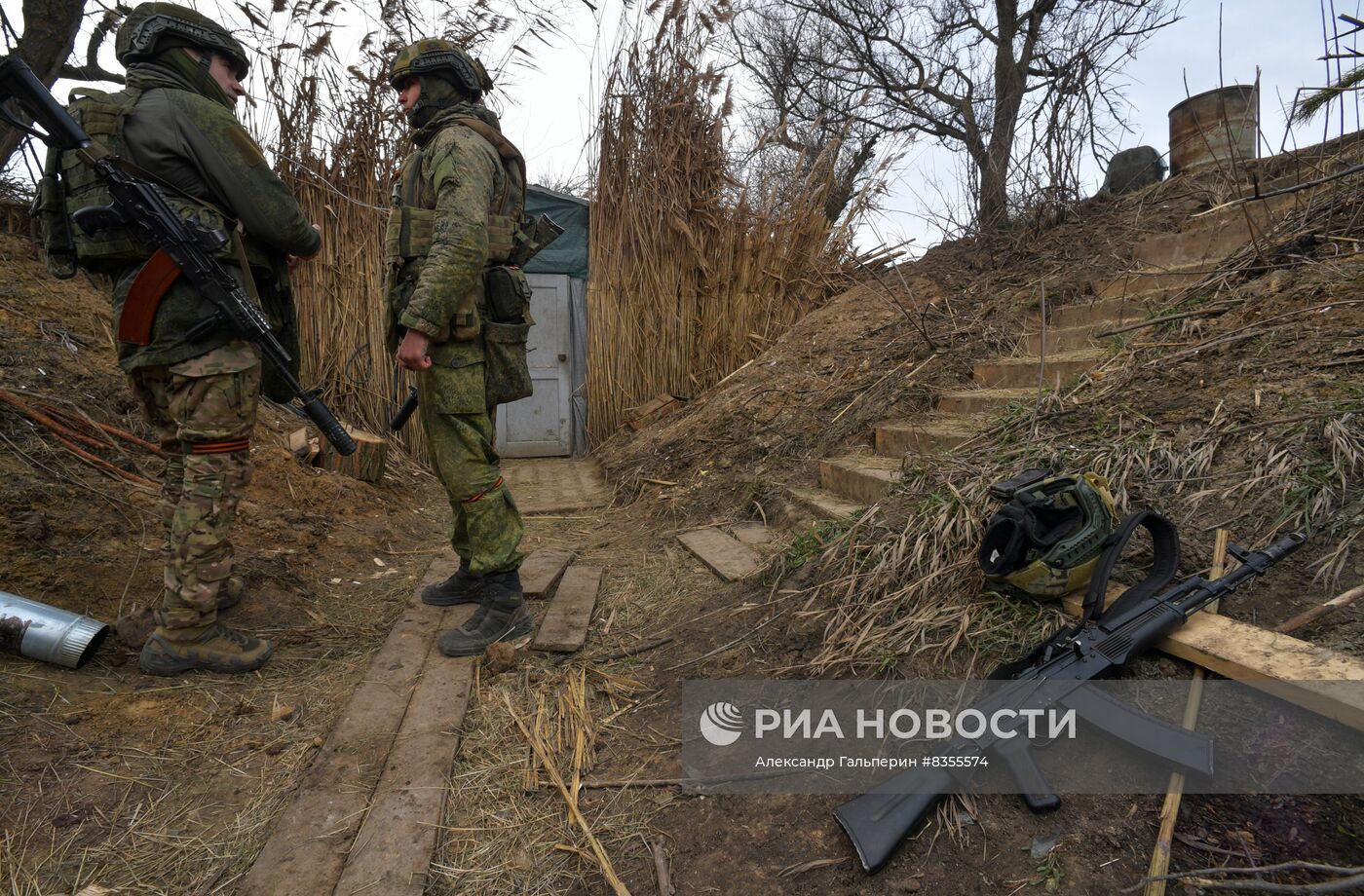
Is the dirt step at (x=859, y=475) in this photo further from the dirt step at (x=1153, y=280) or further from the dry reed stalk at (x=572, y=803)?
the dirt step at (x=1153, y=280)

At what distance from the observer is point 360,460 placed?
169 inches

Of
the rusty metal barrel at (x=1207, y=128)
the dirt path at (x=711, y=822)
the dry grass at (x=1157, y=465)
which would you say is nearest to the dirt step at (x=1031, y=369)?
the dry grass at (x=1157, y=465)

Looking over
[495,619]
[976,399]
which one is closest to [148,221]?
[495,619]

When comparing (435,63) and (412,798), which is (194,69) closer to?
(435,63)

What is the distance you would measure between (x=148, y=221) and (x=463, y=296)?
2.84 feet

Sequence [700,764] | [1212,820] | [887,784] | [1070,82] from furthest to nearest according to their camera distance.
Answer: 1. [1070,82]
2. [700,764]
3. [887,784]
4. [1212,820]

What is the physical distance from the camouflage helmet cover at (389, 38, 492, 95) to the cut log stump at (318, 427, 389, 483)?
247cm

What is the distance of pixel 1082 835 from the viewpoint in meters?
1.22

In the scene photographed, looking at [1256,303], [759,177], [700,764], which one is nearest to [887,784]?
[700,764]

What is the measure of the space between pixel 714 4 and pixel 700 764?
594 cm

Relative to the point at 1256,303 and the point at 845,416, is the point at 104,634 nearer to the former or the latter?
the point at 845,416

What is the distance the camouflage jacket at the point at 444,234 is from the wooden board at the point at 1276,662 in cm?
211

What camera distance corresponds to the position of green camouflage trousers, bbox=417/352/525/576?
2.29 meters

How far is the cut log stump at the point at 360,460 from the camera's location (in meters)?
4.22
